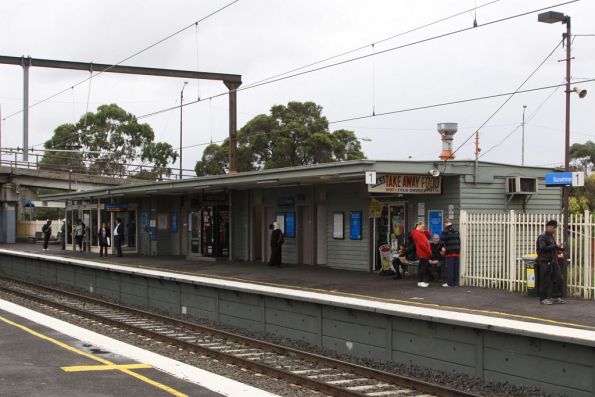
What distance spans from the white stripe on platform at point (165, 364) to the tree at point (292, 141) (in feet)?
133

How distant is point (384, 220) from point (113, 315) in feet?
23.2

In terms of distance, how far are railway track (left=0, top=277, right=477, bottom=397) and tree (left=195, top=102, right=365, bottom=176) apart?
37514 mm

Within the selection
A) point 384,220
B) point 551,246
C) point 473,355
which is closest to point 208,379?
point 473,355

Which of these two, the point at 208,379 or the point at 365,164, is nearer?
the point at 208,379

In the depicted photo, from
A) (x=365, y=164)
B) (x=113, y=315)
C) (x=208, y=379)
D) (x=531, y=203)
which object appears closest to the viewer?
(x=208, y=379)

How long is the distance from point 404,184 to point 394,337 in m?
6.28

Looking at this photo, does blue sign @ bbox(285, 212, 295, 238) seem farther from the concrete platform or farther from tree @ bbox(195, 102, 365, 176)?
tree @ bbox(195, 102, 365, 176)

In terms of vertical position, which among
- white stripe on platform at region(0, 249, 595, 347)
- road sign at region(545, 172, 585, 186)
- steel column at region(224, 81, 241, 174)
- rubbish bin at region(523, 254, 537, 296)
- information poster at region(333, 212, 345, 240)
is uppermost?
steel column at region(224, 81, 241, 174)

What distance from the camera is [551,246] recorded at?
12.2 meters

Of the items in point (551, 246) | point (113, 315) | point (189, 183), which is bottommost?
point (113, 315)

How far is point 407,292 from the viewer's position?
14.0 meters

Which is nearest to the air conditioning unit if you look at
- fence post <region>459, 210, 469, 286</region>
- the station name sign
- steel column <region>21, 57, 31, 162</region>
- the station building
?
the station building

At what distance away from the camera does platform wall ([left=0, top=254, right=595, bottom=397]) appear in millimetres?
8102

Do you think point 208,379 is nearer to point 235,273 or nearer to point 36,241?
point 235,273
